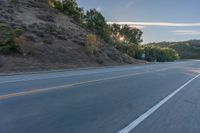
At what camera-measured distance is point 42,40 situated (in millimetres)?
53312

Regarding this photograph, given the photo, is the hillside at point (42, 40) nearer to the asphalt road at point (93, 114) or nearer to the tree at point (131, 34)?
the asphalt road at point (93, 114)

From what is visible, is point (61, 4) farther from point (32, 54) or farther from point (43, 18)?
point (32, 54)

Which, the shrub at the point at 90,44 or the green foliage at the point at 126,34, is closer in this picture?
the shrub at the point at 90,44

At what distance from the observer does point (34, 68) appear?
38.1 metres

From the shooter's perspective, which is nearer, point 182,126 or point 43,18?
point 182,126

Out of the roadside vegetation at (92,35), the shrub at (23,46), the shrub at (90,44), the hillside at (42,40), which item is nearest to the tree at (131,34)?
the roadside vegetation at (92,35)

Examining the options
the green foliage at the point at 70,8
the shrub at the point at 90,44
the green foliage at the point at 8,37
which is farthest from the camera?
the green foliage at the point at 70,8

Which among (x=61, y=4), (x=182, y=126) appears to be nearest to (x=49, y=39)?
(x=61, y=4)

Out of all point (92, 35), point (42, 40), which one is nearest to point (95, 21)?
point (92, 35)

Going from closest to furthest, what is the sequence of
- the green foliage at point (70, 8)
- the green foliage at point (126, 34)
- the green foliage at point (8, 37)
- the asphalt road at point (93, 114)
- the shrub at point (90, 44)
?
the asphalt road at point (93, 114) → the green foliage at point (8, 37) → the shrub at point (90, 44) → the green foliage at point (70, 8) → the green foliage at point (126, 34)

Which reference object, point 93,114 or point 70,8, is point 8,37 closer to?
point 70,8

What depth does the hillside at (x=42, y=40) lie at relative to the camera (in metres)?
43.0

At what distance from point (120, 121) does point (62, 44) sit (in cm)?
4747

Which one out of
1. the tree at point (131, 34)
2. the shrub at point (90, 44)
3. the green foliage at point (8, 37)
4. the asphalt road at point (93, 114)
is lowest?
the tree at point (131, 34)
